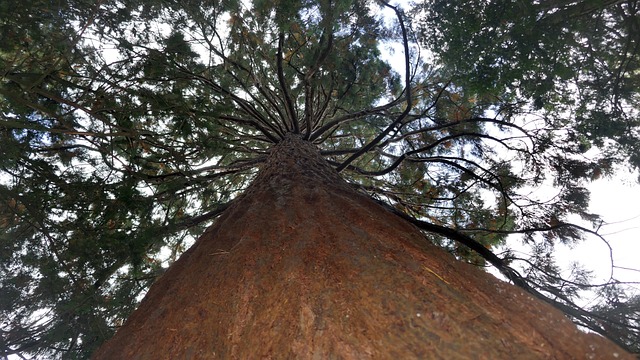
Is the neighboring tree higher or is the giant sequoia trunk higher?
the neighboring tree

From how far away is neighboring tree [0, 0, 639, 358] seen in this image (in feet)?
12.4

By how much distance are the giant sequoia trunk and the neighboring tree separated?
265 millimetres

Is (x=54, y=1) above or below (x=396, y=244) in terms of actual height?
above

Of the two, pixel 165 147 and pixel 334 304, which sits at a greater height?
pixel 165 147

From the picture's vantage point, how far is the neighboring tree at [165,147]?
378 centimetres

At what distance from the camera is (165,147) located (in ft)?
13.9

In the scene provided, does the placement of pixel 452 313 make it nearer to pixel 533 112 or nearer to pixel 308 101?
pixel 533 112

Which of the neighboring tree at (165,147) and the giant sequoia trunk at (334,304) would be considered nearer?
the giant sequoia trunk at (334,304)

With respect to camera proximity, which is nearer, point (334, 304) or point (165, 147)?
point (334, 304)

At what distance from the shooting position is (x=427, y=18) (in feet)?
16.7

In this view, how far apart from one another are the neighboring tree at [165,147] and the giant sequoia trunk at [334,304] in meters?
0.27

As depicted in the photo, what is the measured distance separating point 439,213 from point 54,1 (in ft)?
18.2

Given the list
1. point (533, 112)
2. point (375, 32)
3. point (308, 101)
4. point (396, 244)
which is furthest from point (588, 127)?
point (396, 244)

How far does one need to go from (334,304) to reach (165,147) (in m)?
3.27
